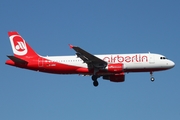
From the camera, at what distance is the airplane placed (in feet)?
237

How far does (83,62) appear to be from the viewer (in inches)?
2894

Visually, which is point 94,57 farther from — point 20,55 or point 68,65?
Answer: point 20,55

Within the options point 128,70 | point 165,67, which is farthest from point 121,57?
point 165,67

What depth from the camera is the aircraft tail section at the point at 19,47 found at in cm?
7619

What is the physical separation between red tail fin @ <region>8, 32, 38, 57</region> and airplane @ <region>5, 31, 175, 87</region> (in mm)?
505

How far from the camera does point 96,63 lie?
7262 centimetres

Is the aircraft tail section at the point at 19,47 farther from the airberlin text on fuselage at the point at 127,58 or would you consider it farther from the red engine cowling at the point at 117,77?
the red engine cowling at the point at 117,77

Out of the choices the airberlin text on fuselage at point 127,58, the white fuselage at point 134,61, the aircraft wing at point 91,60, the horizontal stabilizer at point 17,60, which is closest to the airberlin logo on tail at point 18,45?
the horizontal stabilizer at point 17,60

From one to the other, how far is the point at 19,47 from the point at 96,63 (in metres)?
13.8

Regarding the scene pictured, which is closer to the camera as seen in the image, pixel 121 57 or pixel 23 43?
pixel 121 57

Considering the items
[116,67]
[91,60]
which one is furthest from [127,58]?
[91,60]

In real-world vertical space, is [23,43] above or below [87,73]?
above

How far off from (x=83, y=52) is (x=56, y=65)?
5582mm

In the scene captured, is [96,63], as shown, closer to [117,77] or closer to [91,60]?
[91,60]
